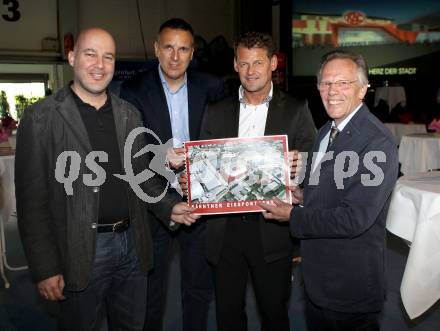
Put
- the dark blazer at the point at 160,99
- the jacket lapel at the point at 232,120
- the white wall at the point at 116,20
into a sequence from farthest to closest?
the white wall at the point at 116,20 → the dark blazer at the point at 160,99 → the jacket lapel at the point at 232,120

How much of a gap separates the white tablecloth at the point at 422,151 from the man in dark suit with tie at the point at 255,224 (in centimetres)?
381

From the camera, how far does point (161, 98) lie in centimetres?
239

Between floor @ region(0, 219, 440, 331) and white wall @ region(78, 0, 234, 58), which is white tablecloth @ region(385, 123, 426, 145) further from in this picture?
white wall @ region(78, 0, 234, 58)

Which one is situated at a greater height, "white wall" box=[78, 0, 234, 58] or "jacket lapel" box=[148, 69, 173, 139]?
"white wall" box=[78, 0, 234, 58]

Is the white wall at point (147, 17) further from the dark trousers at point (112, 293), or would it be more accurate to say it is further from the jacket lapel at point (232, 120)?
the dark trousers at point (112, 293)

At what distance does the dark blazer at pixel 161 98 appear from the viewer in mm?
2381

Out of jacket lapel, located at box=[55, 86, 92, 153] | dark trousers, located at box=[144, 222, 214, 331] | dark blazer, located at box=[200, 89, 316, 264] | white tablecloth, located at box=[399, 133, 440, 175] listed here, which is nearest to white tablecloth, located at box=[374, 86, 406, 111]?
white tablecloth, located at box=[399, 133, 440, 175]

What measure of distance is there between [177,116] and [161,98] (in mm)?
133

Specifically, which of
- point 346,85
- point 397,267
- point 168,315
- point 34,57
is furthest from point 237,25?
point 346,85

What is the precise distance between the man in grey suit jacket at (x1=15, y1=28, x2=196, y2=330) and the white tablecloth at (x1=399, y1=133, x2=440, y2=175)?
14.3 feet

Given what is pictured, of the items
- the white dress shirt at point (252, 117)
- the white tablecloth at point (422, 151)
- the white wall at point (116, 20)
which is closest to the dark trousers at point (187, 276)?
the white dress shirt at point (252, 117)

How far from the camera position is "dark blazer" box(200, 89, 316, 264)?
214cm

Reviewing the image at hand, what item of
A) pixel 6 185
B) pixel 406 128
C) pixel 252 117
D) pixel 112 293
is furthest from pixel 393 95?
pixel 112 293

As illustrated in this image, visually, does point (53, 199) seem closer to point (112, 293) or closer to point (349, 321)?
point (112, 293)
